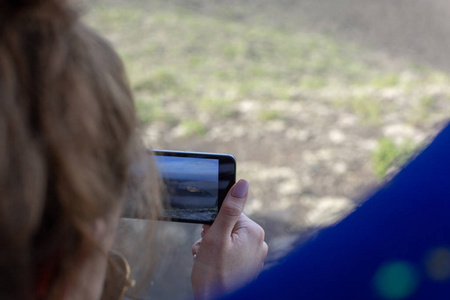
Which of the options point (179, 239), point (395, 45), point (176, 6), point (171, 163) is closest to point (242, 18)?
point (176, 6)

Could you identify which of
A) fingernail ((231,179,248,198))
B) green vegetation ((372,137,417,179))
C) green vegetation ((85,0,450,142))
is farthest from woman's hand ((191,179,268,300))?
green vegetation ((85,0,450,142))

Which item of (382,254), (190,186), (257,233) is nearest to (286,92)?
(257,233)

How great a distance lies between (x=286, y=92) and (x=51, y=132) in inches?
163

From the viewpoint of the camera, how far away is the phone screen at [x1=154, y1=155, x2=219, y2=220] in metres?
1.07

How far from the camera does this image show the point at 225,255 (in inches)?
43.2

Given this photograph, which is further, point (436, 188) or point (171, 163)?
point (171, 163)

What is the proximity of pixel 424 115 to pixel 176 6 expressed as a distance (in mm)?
4653

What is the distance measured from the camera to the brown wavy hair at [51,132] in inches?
21.7

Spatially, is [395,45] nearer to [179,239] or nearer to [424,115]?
[424,115]

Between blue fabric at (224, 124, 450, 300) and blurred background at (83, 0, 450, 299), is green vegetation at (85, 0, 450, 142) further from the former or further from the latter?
blue fabric at (224, 124, 450, 300)

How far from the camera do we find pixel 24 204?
561mm

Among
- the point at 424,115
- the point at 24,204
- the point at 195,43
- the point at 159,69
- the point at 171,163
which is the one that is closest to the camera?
the point at 24,204

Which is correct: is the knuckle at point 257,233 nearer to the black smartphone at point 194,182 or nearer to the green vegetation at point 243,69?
the black smartphone at point 194,182

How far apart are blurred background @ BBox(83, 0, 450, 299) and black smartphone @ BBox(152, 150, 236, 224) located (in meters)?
0.54
